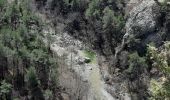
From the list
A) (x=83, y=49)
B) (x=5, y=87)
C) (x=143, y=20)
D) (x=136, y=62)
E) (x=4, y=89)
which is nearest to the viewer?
(x=4, y=89)

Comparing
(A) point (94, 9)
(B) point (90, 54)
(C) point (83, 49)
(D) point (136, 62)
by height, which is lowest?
(B) point (90, 54)

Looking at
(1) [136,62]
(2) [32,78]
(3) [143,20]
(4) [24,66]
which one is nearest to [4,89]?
(2) [32,78]

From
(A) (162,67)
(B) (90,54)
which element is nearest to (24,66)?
(B) (90,54)

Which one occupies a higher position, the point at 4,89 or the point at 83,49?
the point at 83,49

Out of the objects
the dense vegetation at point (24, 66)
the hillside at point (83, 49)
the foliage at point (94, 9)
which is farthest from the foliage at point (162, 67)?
the foliage at point (94, 9)

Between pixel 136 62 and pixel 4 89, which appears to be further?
pixel 136 62

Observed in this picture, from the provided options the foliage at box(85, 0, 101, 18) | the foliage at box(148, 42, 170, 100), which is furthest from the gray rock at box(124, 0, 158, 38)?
the foliage at box(148, 42, 170, 100)

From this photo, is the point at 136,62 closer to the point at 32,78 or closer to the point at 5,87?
the point at 32,78

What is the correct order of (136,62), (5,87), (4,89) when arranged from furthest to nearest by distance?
(136,62)
(5,87)
(4,89)

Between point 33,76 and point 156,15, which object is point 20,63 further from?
point 156,15

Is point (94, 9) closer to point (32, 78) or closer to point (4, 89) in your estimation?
point (32, 78)
